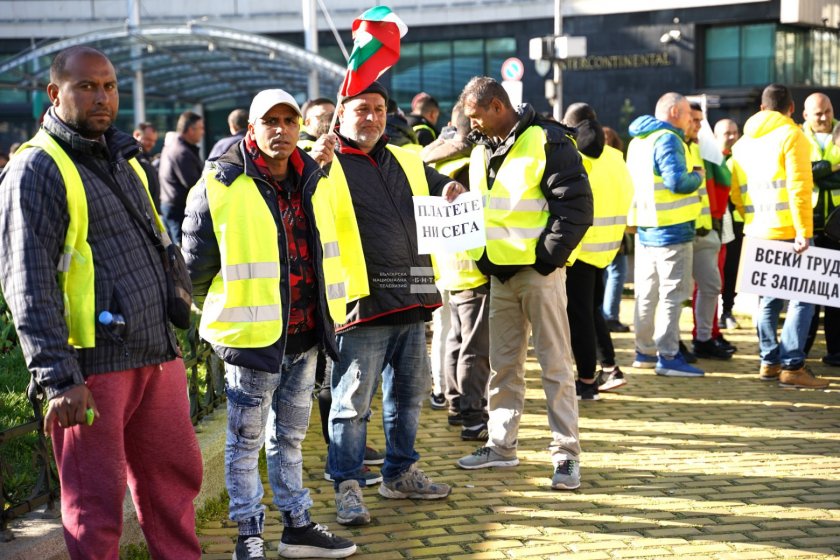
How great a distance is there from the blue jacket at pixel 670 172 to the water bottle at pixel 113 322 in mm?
6043

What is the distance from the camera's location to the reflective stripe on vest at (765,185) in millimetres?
8883

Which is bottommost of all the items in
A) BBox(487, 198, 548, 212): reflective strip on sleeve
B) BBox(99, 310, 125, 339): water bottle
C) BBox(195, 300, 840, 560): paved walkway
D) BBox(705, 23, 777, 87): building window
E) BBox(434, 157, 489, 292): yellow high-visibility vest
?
BBox(195, 300, 840, 560): paved walkway

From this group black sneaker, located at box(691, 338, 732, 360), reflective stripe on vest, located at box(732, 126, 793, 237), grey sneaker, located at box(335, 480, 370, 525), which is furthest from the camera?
black sneaker, located at box(691, 338, 732, 360)

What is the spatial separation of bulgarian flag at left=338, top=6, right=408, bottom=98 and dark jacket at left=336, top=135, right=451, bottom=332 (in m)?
0.33

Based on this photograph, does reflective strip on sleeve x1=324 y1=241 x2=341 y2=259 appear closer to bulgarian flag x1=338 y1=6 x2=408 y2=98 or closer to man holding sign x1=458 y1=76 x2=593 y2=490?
bulgarian flag x1=338 y1=6 x2=408 y2=98

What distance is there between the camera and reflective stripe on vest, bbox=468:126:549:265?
20.7 ft

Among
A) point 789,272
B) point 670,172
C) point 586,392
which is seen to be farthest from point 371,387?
point 670,172

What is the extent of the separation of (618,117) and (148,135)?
22353 millimetres

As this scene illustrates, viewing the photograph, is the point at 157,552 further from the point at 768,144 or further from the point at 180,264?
the point at 768,144

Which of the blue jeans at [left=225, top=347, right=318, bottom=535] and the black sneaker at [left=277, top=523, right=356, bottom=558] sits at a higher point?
the blue jeans at [left=225, top=347, right=318, bottom=535]

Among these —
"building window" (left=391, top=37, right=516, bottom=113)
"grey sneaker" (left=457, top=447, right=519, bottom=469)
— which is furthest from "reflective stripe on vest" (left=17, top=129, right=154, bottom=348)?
"building window" (left=391, top=37, right=516, bottom=113)

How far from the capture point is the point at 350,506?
19.1ft

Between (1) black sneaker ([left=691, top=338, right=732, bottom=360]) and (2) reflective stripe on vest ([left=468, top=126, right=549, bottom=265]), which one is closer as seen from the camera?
(2) reflective stripe on vest ([left=468, top=126, right=549, bottom=265])

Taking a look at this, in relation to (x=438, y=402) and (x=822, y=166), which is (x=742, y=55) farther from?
(x=438, y=402)
